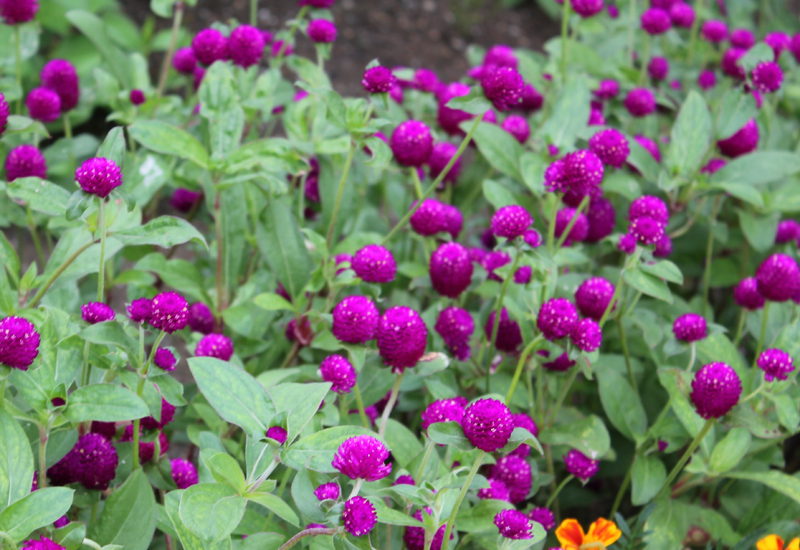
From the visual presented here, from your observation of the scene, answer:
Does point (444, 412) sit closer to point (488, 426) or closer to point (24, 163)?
point (488, 426)

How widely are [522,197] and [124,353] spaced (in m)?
1.07

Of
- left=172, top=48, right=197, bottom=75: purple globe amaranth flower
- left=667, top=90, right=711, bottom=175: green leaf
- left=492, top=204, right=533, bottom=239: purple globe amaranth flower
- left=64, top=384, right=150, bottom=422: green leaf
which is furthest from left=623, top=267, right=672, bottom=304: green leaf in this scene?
left=172, top=48, right=197, bottom=75: purple globe amaranth flower

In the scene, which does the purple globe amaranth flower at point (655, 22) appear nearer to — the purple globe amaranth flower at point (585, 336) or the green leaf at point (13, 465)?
the purple globe amaranth flower at point (585, 336)

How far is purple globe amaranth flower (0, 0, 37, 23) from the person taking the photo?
1.77 metres

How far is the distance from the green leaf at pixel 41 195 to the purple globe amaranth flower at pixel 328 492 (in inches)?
24.8

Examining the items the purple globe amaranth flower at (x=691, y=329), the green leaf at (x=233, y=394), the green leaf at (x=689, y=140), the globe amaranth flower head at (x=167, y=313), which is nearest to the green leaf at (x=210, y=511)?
the green leaf at (x=233, y=394)

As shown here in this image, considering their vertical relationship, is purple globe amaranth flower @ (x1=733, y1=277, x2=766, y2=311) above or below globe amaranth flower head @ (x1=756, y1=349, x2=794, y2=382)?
below

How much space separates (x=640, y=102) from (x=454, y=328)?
37.6 inches

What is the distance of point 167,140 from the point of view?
1.55 meters

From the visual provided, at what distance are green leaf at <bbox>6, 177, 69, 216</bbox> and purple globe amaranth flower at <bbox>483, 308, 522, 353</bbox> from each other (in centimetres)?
82

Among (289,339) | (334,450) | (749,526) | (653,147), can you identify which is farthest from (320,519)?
(653,147)

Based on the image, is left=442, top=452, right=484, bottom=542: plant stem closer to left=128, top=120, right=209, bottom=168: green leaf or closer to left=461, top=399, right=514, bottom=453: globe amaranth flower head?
left=461, top=399, right=514, bottom=453: globe amaranth flower head

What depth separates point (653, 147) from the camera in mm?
2107

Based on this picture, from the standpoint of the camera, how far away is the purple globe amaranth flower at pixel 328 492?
1036mm
